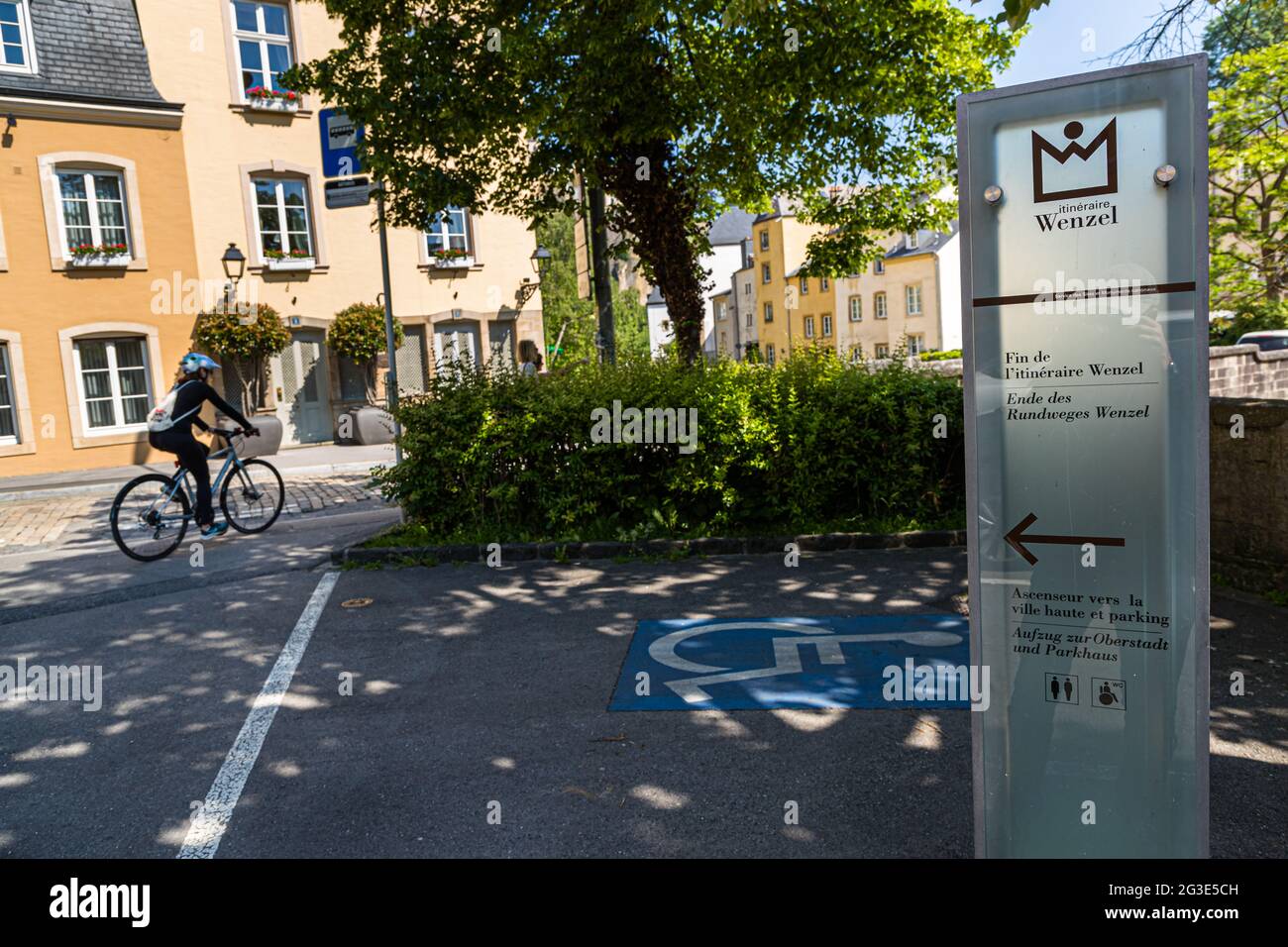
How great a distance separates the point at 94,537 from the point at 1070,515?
11.6 m

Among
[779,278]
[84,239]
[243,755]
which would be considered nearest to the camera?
[243,755]

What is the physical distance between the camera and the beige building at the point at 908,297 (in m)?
58.7

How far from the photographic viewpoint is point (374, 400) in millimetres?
24984

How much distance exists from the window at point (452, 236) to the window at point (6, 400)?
10.3 m

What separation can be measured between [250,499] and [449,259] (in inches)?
660

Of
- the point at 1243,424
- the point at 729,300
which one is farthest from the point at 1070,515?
the point at 729,300

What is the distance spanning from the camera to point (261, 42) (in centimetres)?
2311

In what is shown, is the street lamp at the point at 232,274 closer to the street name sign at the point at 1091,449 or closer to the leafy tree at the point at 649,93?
the leafy tree at the point at 649,93

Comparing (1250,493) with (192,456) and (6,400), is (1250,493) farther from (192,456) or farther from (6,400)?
(6,400)

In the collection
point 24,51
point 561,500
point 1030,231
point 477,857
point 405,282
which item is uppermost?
point 24,51

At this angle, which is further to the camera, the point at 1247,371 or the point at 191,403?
the point at 1247,371

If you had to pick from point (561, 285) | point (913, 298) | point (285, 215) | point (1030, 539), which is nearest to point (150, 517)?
point (1030, 539)
